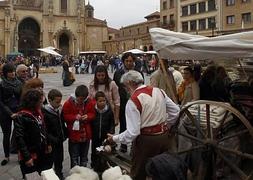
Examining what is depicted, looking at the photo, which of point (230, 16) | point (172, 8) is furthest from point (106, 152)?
point (172, 8)

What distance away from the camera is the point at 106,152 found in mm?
5762

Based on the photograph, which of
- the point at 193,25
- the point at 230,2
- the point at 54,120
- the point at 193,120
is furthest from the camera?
the point at 193,25

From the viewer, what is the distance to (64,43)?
75250 mm

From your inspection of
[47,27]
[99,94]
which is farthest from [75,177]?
[47,27]

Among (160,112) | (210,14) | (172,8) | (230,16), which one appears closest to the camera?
(160,112)

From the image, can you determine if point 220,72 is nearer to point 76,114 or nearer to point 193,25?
point 76,114

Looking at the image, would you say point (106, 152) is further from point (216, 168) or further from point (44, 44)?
point (44, 44)

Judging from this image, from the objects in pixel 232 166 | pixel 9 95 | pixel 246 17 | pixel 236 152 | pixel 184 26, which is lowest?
pixel 232 166

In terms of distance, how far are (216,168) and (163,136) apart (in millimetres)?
690

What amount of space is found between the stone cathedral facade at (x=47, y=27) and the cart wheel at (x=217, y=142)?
65.9 m

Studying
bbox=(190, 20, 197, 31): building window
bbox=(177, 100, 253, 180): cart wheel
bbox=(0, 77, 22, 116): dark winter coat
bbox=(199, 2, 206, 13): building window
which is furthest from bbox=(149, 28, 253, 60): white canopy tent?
bbox=(190, 20, 197, 31): building window

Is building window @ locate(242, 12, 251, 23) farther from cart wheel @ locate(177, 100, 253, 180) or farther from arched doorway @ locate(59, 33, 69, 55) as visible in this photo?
cart wheel @ locate(177, 100, 253, 180)

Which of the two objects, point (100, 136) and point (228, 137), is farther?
point (100, 136)

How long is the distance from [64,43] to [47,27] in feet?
15.4
